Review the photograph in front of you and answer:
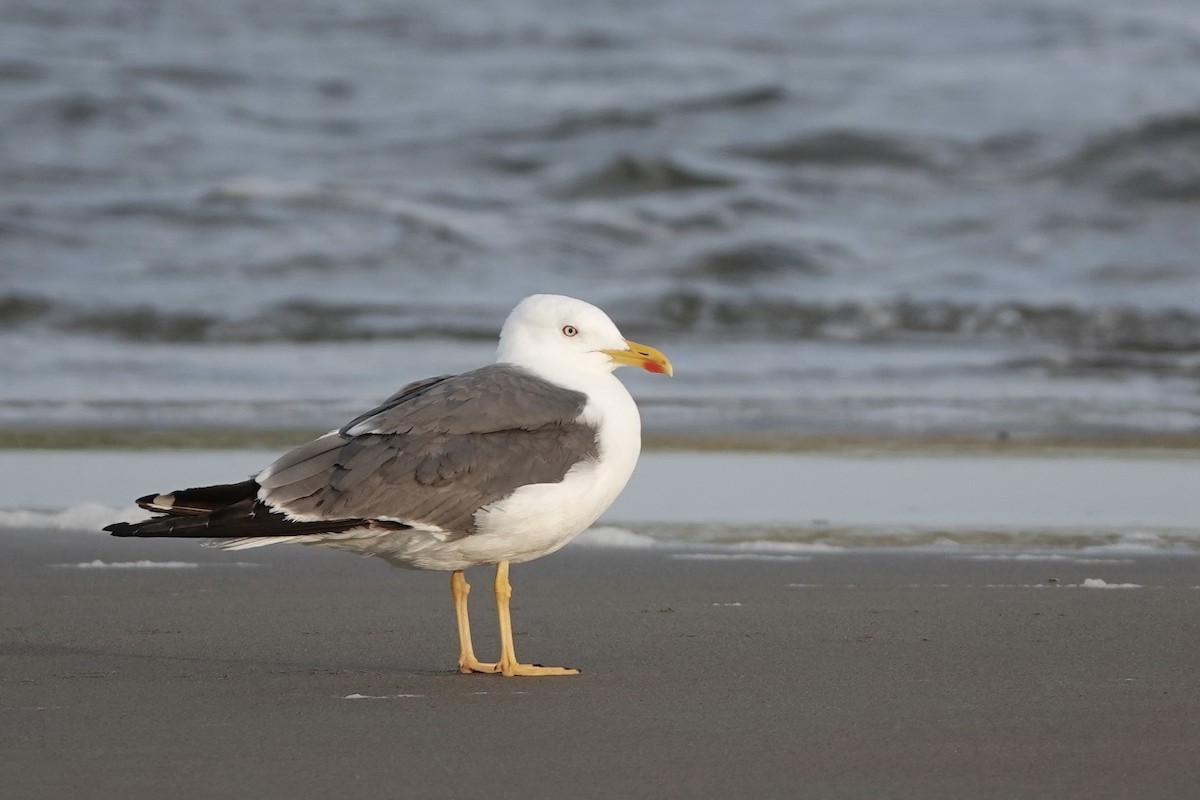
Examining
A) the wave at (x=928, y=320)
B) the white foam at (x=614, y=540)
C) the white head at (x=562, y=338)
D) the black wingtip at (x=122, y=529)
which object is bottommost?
the white foam at (x=614, y=540)

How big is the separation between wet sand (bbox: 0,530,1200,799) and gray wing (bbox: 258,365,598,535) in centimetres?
42

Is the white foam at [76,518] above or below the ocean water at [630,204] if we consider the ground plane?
below

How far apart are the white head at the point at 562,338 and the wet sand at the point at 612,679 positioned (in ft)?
2.40

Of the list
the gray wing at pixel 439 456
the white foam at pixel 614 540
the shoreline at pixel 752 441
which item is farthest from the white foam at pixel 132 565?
the shoreline at pixel 752 441

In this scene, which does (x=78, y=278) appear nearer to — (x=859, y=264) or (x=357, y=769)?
(x=859, y=264)

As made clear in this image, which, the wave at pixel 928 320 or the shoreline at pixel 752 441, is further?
the wave at pixel 928 320

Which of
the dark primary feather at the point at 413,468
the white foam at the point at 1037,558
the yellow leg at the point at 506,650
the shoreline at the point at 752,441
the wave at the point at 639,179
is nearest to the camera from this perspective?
the dark primary feather at the point at 413,468

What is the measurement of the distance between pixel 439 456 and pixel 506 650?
20.1 inches

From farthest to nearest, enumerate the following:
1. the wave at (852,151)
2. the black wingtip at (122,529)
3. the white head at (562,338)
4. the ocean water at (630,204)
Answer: the wave at (852,151) → the ocean water at (630,204) → the white head at (562,338) → the black wingtip at (122,529)

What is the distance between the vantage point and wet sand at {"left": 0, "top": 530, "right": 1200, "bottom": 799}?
3221 millimetres

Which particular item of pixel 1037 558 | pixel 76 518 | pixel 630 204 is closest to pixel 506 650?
pixel 1037 558

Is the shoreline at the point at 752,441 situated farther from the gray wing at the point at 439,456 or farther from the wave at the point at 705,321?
the wave at the point at 705,321

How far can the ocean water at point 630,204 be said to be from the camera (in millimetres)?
11688

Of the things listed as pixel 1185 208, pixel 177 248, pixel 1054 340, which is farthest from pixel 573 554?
pixel 1185 208
